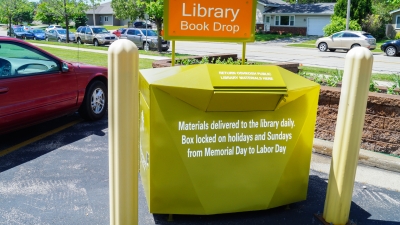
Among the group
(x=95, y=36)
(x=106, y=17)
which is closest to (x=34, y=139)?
(x=95, y=36)

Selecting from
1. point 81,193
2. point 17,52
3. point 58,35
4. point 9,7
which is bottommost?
point 81,193

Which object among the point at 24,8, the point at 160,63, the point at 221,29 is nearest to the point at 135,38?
the point at 24,8

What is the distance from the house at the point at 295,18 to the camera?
47.3 metres

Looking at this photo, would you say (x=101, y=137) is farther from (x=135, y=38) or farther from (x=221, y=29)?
(x=135, y=38)

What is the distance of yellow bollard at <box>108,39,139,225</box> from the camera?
10.1 ft

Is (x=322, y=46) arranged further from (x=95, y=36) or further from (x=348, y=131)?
(x=348, y=131)

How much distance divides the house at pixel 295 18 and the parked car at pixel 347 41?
19408 millimetres

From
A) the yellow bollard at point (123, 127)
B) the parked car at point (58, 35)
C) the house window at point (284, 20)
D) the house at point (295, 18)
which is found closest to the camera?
the yellow bollard at point (123, 127)

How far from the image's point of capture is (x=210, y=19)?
4492mm

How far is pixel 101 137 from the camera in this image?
632cm

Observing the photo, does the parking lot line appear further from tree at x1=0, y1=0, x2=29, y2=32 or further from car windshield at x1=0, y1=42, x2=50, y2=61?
tree at x1=0, y1=0, x2=29, y2=32

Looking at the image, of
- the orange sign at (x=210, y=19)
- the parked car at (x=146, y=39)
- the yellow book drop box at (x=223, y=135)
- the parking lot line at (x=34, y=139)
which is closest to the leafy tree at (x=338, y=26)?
the parked car at (x=146, y=39)

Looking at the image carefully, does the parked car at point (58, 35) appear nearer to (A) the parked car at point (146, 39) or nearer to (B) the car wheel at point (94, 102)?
(A) the parked car at point (146, 39)

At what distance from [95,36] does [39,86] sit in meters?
25.5
